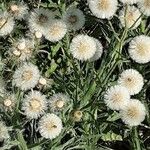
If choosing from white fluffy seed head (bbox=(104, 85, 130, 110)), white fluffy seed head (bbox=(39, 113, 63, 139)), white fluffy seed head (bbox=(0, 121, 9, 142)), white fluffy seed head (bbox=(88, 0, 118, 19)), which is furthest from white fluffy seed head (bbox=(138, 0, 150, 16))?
white fluffy seed head (bbox=(0, 121, 9, 142))

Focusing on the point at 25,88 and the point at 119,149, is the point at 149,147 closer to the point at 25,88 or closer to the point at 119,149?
the point at 119,149

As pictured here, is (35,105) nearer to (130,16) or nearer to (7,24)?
(7,24)

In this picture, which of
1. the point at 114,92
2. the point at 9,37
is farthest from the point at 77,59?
the point at 9,37

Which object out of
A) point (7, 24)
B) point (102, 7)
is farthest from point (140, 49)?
point (7, 24)

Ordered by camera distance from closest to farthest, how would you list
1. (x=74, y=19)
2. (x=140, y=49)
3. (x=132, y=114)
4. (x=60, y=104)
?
(x=60, y=104) < (x=132, y=114) < (x=140, y=49) < (x=74, y=19)

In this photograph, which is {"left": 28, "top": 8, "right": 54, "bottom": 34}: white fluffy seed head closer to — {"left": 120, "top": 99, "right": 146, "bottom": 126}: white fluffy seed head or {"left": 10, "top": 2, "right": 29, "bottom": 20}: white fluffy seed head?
{"left": 10, "top": 2, "right": 29, "bottom": 20}: white fluffy seed head
